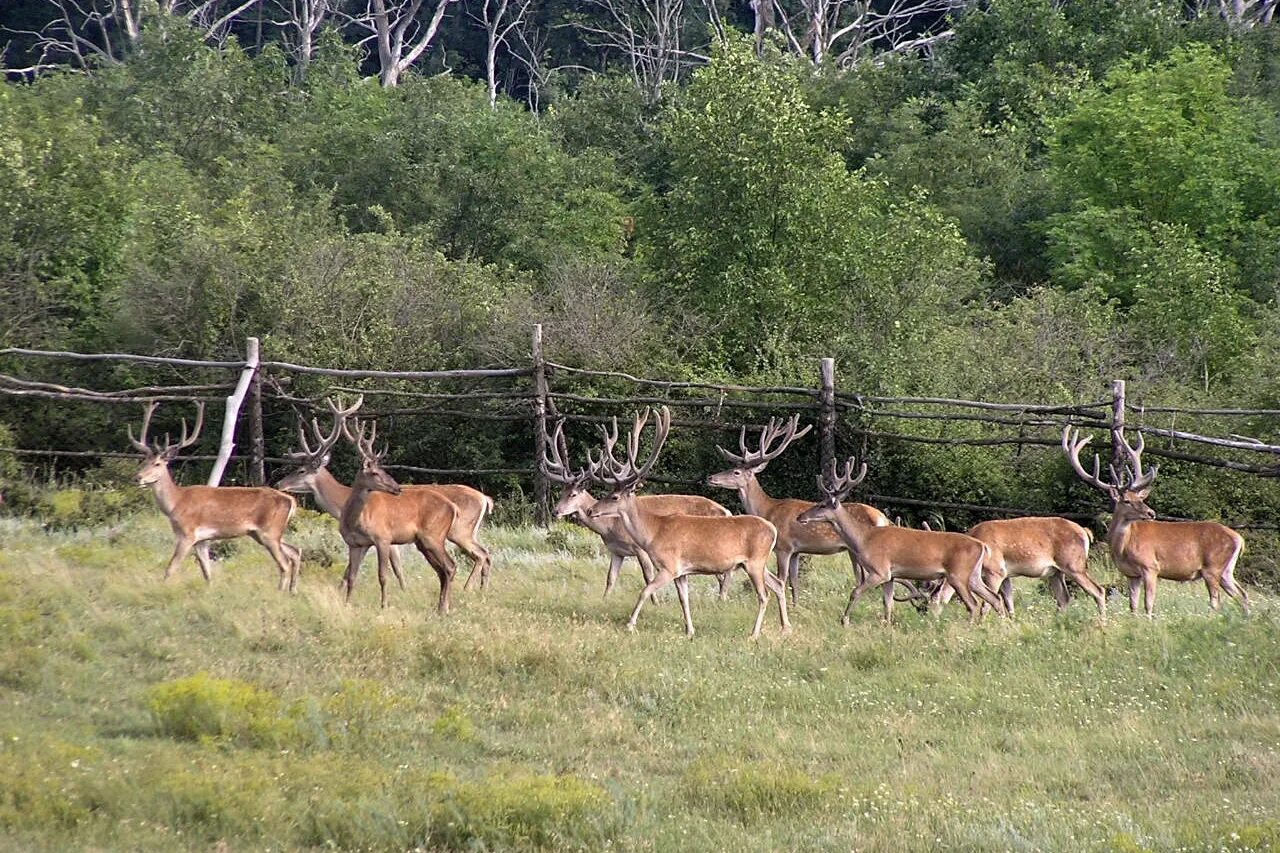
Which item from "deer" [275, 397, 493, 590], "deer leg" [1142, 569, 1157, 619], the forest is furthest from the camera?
the forest

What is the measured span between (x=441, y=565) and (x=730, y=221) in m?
14.1

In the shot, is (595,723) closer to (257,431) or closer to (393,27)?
(257,431)

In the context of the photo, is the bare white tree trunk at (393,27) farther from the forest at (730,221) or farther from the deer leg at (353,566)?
the deer leg at (353,566)

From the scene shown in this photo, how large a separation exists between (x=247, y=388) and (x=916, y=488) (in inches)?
339

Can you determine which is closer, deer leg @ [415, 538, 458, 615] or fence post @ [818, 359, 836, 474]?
deer leg @ [415, 538, 458, 615]

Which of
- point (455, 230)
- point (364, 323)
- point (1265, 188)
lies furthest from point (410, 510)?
point (1265, 188)

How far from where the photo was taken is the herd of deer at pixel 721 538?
14.6 m

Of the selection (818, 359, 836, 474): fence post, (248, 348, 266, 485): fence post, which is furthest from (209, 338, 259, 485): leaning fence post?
(818, 359, 836, 474): fence post

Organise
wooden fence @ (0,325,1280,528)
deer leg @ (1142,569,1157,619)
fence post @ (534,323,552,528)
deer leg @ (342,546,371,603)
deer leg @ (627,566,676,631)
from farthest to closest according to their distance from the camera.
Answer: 1. fence post @ (534,323,552,528)
2. wooden fence @ (0,325,1280,528)
3. deer leg @ (1142,569,1157,619)
4. deer leg @ (342,546,371,603)
5. deer leg @ (627,566,676,631)

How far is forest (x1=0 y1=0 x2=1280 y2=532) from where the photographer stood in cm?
2466

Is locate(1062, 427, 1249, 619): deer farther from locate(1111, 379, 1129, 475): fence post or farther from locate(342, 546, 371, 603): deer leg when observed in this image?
locate(342, 546, 371, 603): deer leg

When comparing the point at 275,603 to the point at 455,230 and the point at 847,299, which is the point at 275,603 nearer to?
the point at 847,299

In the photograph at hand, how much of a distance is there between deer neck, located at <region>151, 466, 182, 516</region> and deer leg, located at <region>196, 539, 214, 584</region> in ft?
1.31

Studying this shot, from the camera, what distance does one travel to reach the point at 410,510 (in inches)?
580
